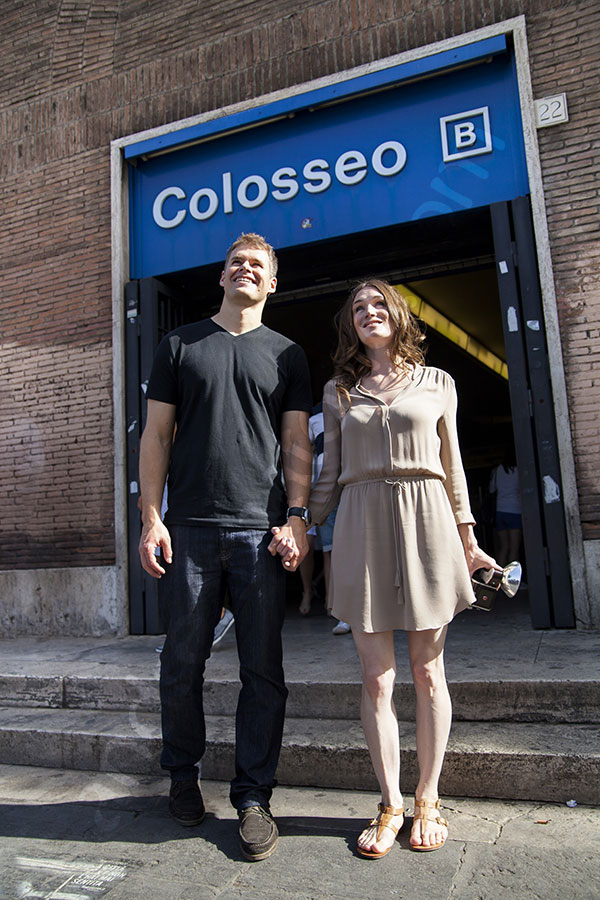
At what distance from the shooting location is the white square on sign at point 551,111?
17.1ft

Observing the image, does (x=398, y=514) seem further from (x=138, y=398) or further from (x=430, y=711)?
(x=138, y=398)

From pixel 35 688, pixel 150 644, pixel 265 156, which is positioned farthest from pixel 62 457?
pixel 265 156

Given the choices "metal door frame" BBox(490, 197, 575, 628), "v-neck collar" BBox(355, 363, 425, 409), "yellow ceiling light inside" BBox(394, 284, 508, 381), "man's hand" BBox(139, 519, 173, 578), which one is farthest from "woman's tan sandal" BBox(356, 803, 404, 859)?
"yellow ceiling light inside" BBox(394, 284, 508, 381)

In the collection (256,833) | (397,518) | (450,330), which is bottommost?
(256,833)

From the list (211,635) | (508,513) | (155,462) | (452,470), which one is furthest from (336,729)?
(508,513)

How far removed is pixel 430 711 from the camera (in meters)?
2.34

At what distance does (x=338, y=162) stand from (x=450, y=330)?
16.9 ft

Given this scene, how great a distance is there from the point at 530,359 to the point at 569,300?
0.53 m

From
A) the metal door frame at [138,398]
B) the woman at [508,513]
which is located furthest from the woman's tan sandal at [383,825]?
the woman at [508,513]

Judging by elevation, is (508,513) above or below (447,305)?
below

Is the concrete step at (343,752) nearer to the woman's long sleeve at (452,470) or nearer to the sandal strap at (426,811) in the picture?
the sandal strap at (426,811)

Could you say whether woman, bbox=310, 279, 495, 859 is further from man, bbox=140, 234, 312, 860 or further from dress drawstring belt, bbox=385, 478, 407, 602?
man, bbox=140, 234, 312, 860

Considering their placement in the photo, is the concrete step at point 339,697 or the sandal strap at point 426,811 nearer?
the sandal strap at point 426,811

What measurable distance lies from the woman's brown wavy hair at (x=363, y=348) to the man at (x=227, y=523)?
229 mm
